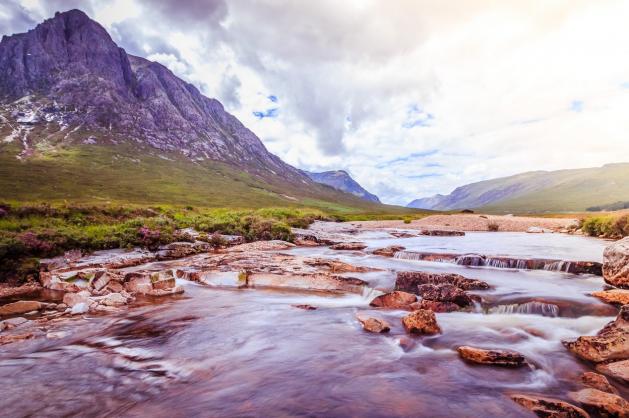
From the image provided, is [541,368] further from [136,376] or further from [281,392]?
[136,376]

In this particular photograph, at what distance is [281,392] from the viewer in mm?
6875

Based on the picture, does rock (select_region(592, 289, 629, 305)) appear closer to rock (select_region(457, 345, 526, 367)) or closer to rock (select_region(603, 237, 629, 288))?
rock (select_region(603, 237, 629, 288))

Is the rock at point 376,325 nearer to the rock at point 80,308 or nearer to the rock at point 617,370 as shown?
the rock at point 617,370

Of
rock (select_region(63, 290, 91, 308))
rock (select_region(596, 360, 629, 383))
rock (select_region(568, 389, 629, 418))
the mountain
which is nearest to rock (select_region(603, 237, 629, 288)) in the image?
rock (select_region(596, 360, 629, 383))

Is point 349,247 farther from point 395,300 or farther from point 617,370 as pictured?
point 617,370

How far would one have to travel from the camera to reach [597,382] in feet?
21.9

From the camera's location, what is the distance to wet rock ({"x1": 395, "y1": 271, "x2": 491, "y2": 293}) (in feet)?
44.9

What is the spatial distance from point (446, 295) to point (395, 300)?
5.82 ft

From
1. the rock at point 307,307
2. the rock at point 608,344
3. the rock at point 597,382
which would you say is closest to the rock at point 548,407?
the rock at point 597,382

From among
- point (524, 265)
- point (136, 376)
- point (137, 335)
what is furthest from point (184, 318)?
point (524, 265)

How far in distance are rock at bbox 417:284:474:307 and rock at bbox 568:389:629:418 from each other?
5.50 meters

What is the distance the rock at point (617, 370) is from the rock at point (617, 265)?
7.96 meters

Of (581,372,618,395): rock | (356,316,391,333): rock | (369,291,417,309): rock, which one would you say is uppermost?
(369,291,417,309): rock

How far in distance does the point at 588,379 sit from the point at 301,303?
8.45 metres
